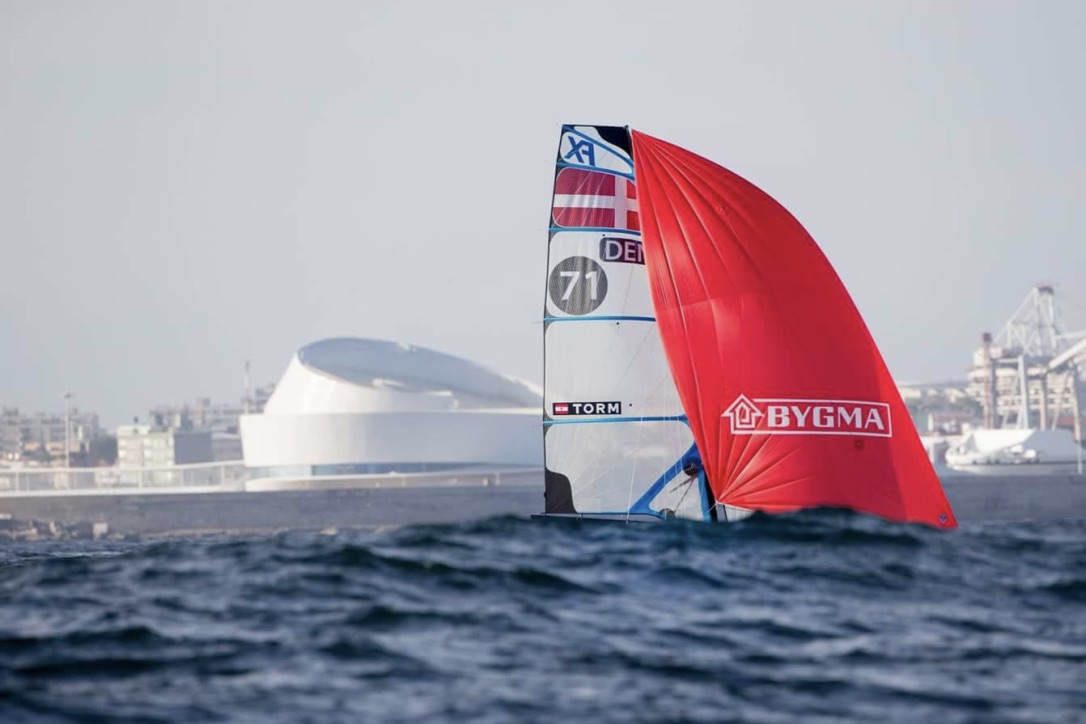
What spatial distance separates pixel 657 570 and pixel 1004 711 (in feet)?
13.1

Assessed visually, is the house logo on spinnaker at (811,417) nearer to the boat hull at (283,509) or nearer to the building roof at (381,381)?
the boat hull at (283,509)

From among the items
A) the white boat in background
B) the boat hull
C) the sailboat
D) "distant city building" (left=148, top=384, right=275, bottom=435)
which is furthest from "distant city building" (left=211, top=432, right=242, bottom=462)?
the sailboat

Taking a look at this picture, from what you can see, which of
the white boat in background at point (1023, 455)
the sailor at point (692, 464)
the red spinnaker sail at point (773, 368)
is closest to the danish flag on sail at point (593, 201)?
the red spinnaker sail at point (773, 368)

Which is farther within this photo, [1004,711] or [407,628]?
[407,628]

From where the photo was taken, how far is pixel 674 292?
15.3 metres

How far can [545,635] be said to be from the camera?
664 centimetres

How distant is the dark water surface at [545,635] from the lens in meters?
5.32

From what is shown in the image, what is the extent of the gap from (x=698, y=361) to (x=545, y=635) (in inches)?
341

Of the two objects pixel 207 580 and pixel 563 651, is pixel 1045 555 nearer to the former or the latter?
pixel 563 651

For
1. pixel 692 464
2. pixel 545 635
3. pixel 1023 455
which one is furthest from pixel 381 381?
pixel 545 635

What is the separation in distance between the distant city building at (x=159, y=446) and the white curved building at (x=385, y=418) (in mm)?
42054

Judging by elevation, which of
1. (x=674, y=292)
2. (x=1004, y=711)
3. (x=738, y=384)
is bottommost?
(x=1004, y=711)

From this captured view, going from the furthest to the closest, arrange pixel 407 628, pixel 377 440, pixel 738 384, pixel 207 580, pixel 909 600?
pixel 377 440, pixel 738 384, pixel 207 580, pixel 909 600, pixel 407 628

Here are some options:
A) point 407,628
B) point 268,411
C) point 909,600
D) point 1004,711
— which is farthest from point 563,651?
point 268,411
